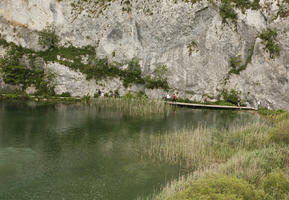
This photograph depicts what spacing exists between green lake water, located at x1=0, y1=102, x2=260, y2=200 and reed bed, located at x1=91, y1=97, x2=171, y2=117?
8.29 feet

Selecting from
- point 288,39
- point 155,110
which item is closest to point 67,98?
point 155,110

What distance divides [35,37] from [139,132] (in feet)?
126

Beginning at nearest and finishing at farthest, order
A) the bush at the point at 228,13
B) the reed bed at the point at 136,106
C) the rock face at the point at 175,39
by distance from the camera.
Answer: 1. the reed bed at the point at 136,106
2. the rock face at the point at 175,39
3. the bush at the point at 228,13

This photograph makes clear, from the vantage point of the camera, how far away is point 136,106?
128 ft

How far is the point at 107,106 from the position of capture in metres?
42.6

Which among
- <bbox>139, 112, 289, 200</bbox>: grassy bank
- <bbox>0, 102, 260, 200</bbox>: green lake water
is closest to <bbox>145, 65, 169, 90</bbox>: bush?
<bbox>0, 102, 260, 200</bbox>: green lake water

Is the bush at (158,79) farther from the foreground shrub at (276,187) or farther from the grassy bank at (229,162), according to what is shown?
the foreground shrub at (276,187)

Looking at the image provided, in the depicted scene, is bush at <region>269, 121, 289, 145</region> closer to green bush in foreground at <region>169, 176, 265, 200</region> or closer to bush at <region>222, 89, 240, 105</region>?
green bush in foreground at <region>169, 176, 265, 200</region>

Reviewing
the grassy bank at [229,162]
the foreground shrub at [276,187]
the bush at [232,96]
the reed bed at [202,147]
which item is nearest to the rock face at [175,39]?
the bush at [232,96]

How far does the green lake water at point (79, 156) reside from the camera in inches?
615

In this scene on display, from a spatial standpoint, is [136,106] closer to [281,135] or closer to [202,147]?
[202,147]

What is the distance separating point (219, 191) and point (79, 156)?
13.3 m

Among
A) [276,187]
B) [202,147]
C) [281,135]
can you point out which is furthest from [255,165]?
[281,135]

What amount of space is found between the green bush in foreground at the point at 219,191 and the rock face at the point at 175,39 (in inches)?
1609
